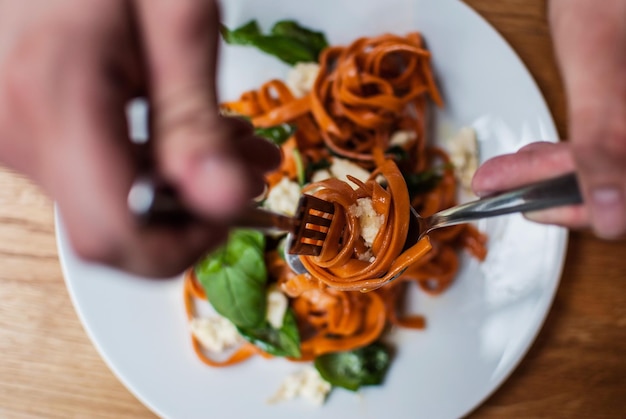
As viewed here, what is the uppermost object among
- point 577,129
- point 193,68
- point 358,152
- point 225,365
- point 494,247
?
point 193,68

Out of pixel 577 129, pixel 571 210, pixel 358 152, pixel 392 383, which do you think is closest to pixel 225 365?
pixel 392 383

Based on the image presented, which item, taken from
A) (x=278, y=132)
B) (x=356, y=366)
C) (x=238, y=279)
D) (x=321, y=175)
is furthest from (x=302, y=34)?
(x=356, y=366)

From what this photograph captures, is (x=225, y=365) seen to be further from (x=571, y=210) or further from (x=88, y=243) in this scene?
(x=88, y=243)

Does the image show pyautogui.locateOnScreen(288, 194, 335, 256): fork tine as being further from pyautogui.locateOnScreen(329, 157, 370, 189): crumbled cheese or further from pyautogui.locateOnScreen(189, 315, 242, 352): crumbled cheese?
pyautogui.locateOnScreen(189, 315, 242, 352): crumbled cheese

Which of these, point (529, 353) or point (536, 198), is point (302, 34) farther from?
point (529, 353)

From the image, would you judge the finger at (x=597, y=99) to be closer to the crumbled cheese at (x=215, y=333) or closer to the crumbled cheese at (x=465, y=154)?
the crumbled cheese at (x=465, y=154)
